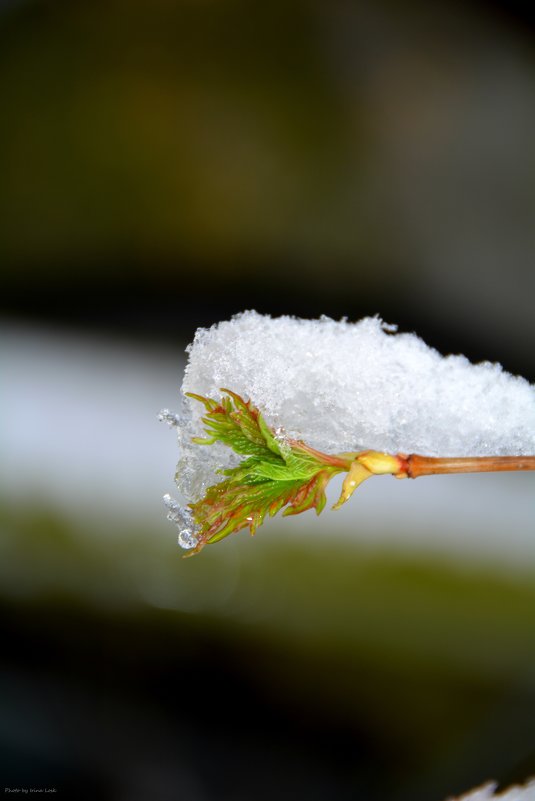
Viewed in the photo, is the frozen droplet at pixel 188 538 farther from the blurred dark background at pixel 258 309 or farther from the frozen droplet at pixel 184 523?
the blurred dark background at pixel 258 309

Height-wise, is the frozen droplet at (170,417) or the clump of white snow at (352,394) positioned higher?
the clump of white snow at (352,394)

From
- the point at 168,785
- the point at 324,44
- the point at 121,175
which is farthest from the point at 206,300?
the point at 168,785

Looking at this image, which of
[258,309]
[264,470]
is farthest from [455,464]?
[258,309]

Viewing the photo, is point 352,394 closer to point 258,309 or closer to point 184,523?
point 184,523

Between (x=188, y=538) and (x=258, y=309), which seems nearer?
(x=188, y=538)

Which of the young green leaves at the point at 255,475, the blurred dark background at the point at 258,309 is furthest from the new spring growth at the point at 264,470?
the blurred dark background at the point at 258,309

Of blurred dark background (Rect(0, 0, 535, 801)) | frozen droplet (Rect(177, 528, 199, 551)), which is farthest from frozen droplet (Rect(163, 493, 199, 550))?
blurred dark background (Rect(0, 0, 535, 801))
